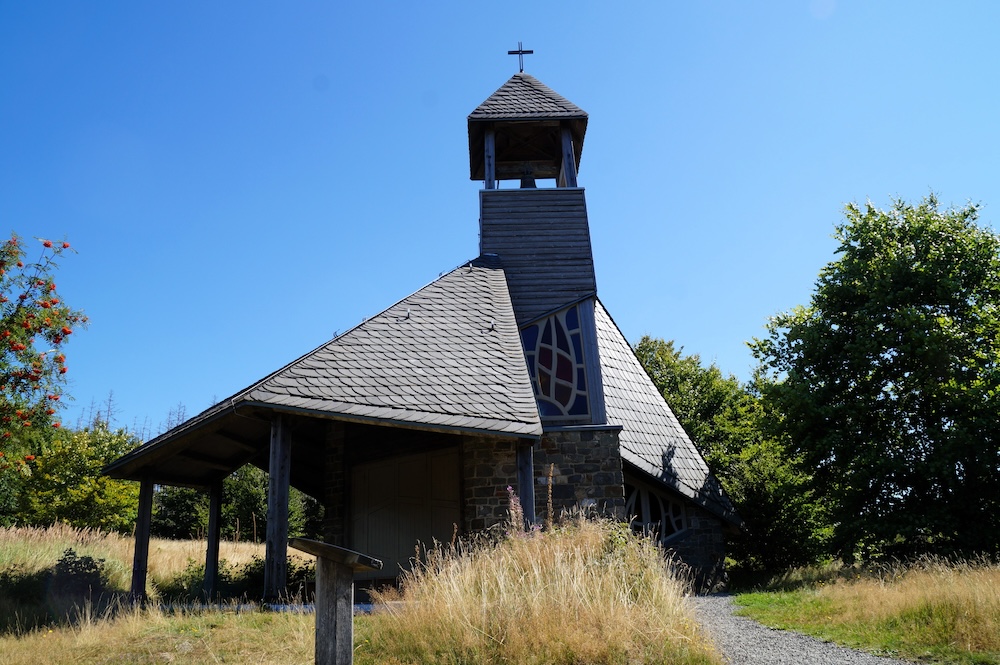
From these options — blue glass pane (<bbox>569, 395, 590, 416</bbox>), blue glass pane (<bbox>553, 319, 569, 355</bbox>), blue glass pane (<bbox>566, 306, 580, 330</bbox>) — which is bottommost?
blue glass pane (<bbox>569, 395, 590, 416</bbox>)

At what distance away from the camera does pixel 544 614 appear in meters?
5.61

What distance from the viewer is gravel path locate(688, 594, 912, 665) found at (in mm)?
6070

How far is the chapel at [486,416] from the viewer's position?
30.3 feet

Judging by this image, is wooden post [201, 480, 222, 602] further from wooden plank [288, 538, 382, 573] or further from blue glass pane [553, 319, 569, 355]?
wooden plank [288, 538, 382, 573]

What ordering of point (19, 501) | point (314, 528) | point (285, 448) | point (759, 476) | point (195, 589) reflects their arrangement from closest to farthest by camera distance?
point (285, 448)
point (195, 589)
point (759, 476)
point (314, 528)
point (19, 501)

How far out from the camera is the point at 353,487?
40.0 ft

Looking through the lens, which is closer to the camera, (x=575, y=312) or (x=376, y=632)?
(x=376, y=632)

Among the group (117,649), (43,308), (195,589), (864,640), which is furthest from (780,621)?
(43,308)

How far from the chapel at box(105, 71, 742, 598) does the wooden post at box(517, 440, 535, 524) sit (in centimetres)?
2

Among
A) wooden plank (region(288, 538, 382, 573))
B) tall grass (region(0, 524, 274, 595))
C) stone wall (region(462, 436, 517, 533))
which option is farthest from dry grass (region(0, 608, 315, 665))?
tall grass (region(0, 524, 274, 595))

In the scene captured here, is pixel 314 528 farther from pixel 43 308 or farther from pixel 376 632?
pixel 376 632

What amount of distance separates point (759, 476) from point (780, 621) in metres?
7.71

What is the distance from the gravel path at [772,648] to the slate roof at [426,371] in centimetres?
311

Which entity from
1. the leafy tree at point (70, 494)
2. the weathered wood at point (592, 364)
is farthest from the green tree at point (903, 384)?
the leafy tree at point (70, 494)
